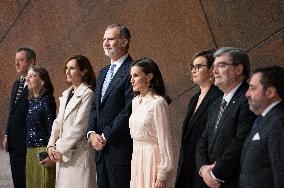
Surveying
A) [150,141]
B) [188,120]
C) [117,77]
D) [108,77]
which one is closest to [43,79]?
[108,77]

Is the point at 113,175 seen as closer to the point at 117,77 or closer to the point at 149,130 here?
the point at 149,130

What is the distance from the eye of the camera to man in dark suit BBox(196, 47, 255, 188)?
3.46 m

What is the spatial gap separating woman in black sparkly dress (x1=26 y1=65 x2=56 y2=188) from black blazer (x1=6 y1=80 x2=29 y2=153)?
0.31 meters

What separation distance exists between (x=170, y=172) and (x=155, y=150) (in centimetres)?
18

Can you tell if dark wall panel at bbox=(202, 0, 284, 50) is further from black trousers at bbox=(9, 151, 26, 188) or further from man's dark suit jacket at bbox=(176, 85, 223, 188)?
black trousers at bbox=(9, 151, 26, 188)

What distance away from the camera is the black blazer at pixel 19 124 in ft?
17.9

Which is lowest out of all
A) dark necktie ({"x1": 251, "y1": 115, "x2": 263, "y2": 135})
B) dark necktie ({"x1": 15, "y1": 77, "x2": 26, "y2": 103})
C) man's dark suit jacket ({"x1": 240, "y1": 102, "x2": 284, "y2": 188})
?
man's dark suit jacket ({"x1": 240, "y1": 102, "x2": 284, "y2": 188})

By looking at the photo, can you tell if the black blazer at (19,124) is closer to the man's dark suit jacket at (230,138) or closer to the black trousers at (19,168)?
the black trousers at (19,168)

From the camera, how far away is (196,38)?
5402 millimetres

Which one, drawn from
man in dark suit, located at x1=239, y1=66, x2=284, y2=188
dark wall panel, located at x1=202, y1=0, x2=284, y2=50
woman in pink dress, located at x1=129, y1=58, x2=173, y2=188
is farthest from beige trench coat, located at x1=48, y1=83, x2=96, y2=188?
man in dark suit, located at x1=239, y1=66, x2=284, y2=188

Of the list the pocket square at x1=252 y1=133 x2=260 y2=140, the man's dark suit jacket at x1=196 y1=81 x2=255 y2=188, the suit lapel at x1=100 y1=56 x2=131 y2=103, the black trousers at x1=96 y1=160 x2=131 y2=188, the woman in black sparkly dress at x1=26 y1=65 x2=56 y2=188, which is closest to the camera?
the pocket square at x1=252 y1=133 x2=260 y2=140

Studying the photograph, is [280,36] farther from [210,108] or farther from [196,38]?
[210,108]

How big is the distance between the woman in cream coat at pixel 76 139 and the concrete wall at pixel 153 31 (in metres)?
0.90

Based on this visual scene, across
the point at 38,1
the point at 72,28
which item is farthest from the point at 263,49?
the point at 38,1
